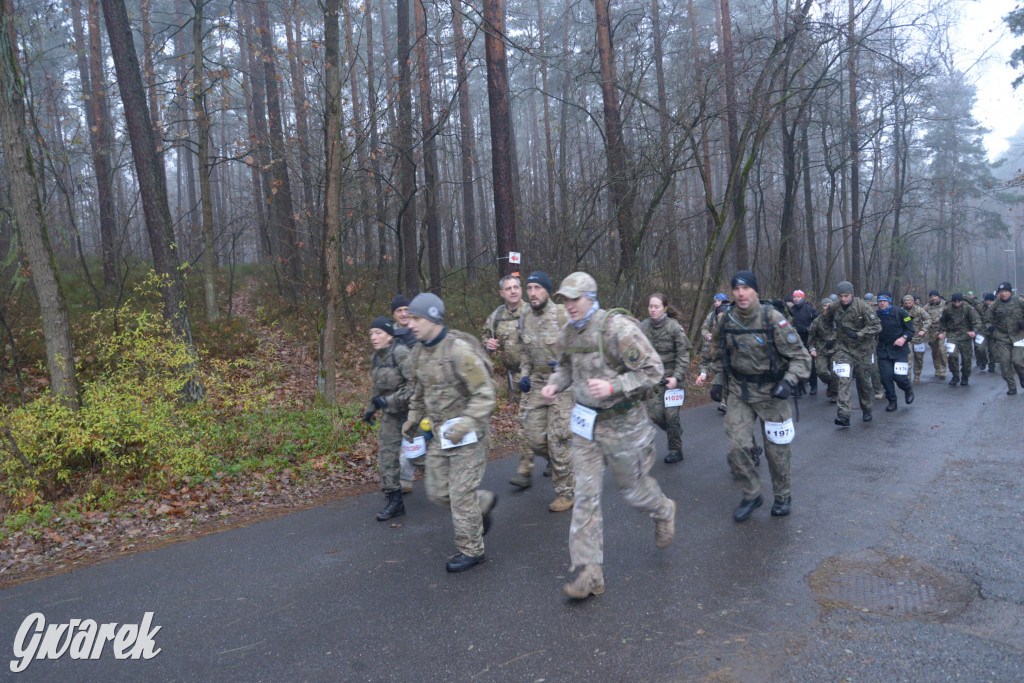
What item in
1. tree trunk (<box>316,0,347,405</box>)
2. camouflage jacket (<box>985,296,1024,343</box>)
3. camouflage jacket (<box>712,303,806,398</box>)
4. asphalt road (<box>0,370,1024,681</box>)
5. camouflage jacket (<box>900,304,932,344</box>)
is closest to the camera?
asphalt road (<box>0,370,1024,681</box>)

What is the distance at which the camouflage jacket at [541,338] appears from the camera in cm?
624

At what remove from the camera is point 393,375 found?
6.22 metres

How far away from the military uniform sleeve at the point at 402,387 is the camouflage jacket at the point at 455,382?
3.18 ft

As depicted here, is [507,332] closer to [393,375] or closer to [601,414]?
[393,375]

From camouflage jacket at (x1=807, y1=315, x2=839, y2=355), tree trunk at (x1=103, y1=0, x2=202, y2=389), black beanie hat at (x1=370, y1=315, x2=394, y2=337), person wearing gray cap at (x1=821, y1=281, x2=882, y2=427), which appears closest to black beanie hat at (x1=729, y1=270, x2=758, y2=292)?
black beanie hat at (x1=370, y1=315, x2=394, y2=337)

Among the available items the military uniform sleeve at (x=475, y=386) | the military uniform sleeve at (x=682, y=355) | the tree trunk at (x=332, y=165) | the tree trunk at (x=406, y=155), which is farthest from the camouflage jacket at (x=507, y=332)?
the tree trunk at (x=406, y=155)

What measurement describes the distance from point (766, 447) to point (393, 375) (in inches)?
135

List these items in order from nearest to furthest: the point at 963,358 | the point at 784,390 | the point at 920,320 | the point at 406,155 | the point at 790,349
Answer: the point at 784,390 < the point at 790,349 < the point at 963,358 < the point at 406,155 < the point at 920,320

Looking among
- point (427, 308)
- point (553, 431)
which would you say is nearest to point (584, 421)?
point (427, 308)

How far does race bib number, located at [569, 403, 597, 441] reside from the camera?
4.44m

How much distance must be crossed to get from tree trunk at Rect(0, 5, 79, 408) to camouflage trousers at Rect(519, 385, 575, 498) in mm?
5290

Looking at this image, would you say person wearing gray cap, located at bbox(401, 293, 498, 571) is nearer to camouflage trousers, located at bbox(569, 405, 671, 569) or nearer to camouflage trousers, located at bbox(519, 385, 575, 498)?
camouflage trousers, located at bbox(569, 405, 671, 569)

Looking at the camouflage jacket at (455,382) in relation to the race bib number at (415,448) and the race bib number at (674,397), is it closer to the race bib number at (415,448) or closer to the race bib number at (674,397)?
the race bib number at (415,448)

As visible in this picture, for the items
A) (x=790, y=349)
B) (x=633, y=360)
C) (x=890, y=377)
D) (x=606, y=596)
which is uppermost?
(x=633, y=360)
